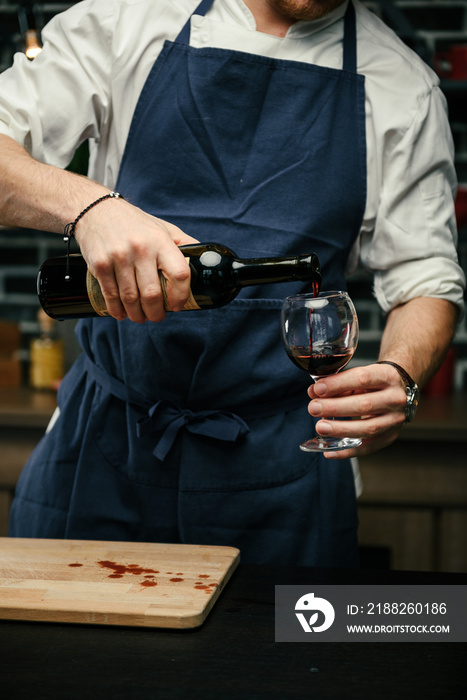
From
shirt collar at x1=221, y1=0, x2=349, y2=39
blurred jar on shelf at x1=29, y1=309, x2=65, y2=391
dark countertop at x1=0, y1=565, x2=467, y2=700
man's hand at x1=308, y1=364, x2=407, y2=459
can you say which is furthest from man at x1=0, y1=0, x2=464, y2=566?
blurred jar on shelf at x1=29, y1=309, x2=65, y2=391

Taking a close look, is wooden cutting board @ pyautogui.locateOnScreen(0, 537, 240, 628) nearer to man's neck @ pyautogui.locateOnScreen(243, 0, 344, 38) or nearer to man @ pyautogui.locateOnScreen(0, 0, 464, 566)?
man @ pyautogui.locateOnScreen(0, 0, 464, 566)

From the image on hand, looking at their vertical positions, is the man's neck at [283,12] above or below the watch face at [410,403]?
above

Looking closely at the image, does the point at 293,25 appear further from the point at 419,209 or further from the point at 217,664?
the point at 217,664

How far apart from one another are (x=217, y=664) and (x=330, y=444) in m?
0.35

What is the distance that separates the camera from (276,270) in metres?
1.02

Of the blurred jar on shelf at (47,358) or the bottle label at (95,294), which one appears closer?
the bottle label at (95,294)

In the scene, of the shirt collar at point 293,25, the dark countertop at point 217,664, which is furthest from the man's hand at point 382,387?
the shirt collar at point 293,25

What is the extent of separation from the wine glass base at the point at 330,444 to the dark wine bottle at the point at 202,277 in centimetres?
21

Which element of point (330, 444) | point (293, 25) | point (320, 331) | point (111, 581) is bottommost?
point (111, 581)

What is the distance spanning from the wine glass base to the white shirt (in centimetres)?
41

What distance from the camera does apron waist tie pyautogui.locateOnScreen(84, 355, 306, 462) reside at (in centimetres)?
120

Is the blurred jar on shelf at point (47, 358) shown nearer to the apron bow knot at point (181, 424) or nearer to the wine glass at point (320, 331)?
the apron bow knot at point (181, 424)

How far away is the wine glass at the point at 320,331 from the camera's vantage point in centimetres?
95

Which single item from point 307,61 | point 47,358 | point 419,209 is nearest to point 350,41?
point 307,61
